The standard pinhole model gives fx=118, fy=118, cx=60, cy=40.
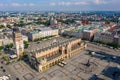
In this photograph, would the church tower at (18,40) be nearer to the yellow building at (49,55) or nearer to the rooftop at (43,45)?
the yellow building at (49,55)

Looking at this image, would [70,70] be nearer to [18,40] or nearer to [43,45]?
[18,40]

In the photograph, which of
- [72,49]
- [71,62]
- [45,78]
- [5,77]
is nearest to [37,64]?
[45,78]

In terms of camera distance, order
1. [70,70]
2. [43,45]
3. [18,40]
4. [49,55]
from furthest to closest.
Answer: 1. [43,45]
2. [49,55]
3. [18,40]
4. [70,70]

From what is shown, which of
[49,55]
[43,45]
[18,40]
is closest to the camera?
[18,40]

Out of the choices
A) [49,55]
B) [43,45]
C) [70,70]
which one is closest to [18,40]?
[49,55]

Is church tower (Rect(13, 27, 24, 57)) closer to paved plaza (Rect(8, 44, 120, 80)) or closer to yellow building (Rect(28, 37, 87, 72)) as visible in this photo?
yellow building (Rect(28, 37, 87, 72))

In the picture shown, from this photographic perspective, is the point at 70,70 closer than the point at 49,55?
Yes

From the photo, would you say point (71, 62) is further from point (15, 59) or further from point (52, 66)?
point (15, 59)

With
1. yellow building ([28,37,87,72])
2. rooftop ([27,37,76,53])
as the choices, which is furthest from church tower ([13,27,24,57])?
rooftop ([27,37,76,53])
